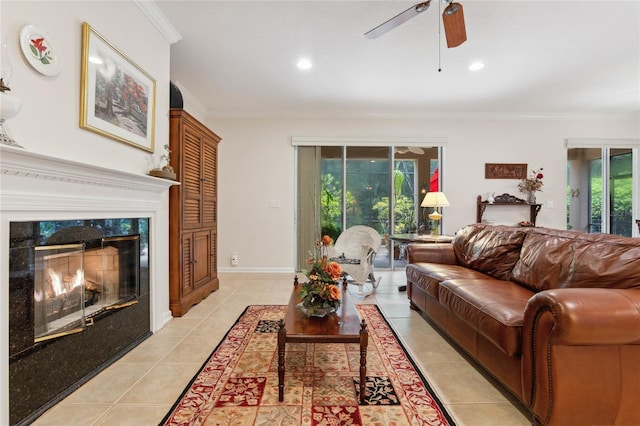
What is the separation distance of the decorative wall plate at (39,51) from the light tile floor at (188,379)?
1.77 m

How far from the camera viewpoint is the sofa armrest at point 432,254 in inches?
Answer: 119

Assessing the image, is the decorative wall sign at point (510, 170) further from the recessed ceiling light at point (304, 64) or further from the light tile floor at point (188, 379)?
the recessed ceiling light at point (304, 64)

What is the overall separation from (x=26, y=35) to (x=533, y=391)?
9.73ft

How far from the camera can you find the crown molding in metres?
2.28

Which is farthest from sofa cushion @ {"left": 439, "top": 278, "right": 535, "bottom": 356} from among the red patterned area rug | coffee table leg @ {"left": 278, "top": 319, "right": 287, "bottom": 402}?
coffee table leg @ {"left": 278, "top": 319, "right": 287, "bottom": 402}

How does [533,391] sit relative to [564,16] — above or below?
below

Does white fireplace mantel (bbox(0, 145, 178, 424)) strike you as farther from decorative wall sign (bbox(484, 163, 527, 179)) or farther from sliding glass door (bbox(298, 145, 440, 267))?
decorative wall sign (bbox(484, 163, 527, 179))

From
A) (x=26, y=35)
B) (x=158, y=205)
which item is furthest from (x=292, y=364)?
(x=26, y=35)

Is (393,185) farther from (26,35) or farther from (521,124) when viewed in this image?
(26,35)

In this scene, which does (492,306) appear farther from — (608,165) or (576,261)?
(608,165)

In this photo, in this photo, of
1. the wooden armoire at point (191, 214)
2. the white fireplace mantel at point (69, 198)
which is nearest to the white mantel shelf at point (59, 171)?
the white fireplace mantel at point (69, 198)

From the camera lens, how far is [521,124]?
4.86 m

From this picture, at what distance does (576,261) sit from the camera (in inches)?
69.8

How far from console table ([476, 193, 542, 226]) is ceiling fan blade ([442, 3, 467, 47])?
3401 millimetres
